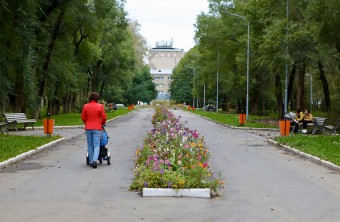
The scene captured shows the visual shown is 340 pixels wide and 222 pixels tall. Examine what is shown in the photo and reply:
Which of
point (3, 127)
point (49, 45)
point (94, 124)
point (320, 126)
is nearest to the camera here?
point (94, 124)

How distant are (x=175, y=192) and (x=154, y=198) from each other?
390 mm

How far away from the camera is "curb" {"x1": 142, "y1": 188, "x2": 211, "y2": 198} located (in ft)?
28.9

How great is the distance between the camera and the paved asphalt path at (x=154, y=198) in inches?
293

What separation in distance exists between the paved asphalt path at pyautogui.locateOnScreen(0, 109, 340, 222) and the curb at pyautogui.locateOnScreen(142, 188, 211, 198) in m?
0.18

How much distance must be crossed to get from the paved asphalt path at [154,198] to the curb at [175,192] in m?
0.18

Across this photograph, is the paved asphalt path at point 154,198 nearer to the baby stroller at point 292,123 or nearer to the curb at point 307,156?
the curb at point 307,156

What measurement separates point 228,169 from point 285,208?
474 cm

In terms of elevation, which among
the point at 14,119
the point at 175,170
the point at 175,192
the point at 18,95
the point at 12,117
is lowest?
the point at 175,192

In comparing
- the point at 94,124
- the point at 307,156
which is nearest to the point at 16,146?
the point at 94,124

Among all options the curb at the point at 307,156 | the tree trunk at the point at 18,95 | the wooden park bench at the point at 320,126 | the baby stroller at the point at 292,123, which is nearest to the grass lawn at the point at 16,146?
the curb at the point at 307,156

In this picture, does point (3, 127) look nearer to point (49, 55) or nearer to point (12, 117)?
point (12, 117)

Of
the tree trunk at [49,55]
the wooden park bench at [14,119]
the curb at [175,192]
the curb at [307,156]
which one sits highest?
the tree trunk at [49,55]

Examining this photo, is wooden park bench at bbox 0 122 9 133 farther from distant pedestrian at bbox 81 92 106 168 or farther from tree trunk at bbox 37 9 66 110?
distant pedestrian at bbox 81 92 106 168

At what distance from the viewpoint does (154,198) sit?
8.68 metres
